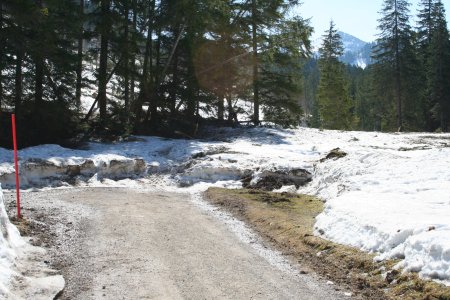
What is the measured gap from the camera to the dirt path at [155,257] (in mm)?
6520

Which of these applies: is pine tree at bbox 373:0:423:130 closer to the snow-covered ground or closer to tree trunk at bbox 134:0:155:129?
the snow-covered ground

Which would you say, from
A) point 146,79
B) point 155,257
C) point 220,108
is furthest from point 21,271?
point 220,108

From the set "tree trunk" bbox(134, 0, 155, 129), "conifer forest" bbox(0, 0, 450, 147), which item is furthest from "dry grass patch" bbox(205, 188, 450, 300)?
"tree trunk" bbox(134, 0, 155, 129)

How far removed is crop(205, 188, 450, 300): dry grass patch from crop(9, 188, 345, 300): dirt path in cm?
57

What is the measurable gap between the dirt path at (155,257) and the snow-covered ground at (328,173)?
1.72 m

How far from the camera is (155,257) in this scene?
8109mm

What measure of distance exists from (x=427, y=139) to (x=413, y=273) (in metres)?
21.1

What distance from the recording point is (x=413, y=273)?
6.50 m

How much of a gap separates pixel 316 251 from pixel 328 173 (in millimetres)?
8024

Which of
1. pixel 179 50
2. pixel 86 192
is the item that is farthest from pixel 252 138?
pixel 86 192

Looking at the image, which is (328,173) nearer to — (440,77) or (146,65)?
(146,65)

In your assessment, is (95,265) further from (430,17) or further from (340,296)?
(430,17)

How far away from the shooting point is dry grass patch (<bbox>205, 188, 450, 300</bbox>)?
20.9 ft

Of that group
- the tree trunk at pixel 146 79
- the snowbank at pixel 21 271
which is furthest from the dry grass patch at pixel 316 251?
the tree trunk at pixel 146 79
